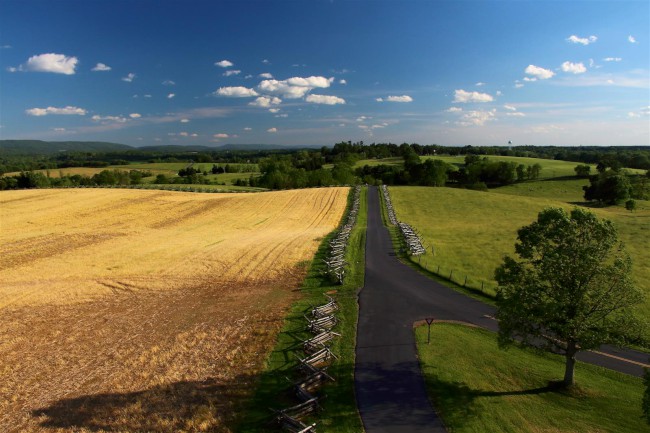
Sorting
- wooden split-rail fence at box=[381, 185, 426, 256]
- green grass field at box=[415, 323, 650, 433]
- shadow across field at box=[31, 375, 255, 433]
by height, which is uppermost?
wooden split-rail fence at box=[381, 185, 426, 256]

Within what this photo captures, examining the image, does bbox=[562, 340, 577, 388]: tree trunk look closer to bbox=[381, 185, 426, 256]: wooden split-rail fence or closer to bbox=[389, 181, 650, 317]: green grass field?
bbox=[389, 181, 650, 317]: green grass field

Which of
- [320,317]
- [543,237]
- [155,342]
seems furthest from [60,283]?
[543,237]

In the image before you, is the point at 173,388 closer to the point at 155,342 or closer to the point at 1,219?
the point at 155,342

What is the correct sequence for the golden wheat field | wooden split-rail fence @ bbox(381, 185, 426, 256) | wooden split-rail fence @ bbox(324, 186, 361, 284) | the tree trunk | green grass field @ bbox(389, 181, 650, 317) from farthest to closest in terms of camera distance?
wooden split-rail fence @ bbox(381, 185, 426, 256) → green grass field @ bbox(389, 181, 650, 317) → wooden split-rail fence @ bbox(324, 186, 361, 284) → the tree trunk → the golden wheat field

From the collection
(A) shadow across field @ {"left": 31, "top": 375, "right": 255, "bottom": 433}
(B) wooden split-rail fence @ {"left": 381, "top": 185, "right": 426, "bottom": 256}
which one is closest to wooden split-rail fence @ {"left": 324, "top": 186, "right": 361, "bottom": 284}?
(B) wooden split-rail fence @ {"left": 381, "top": 185, "right": 426, "bottom": 256}

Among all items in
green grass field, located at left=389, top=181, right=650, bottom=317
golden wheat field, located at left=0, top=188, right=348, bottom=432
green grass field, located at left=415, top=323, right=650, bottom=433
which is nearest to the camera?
green grass field, located at left=415, top=323, right=650, bottom=433

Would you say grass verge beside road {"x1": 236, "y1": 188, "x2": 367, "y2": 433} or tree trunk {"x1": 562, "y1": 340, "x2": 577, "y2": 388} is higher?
tree trunk {"x1": 562, "y1": 340, "x2": 577, "y2": 388}

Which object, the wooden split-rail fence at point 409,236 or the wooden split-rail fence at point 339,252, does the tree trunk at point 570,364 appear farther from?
the wooden split-rail fence at point 409,236

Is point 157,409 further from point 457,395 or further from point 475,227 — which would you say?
point 475,227
